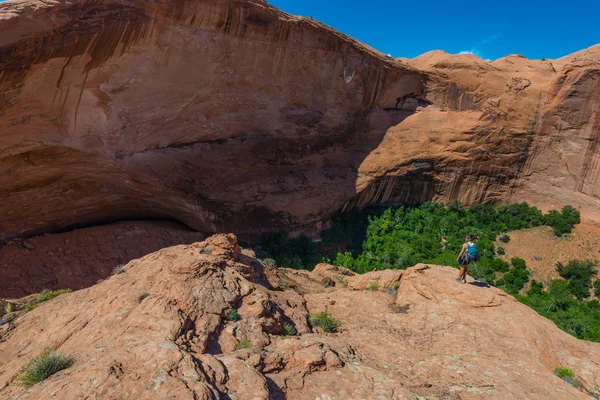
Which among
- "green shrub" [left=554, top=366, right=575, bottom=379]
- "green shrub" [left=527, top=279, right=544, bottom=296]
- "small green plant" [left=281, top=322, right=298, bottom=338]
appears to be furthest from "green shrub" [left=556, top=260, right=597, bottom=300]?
"small green plant" [left=281, top=322, right=298, bottom=338]

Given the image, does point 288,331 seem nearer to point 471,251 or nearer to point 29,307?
point 471,251

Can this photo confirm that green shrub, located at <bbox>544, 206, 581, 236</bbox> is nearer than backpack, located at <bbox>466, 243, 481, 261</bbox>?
No

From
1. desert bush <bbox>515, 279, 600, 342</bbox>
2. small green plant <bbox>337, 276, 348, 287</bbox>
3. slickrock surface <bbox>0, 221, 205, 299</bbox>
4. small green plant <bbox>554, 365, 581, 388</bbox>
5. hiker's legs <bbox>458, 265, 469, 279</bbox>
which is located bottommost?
slickrock surface <bbox>0, 221, 205, 299</bbox>

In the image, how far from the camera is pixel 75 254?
1319cm

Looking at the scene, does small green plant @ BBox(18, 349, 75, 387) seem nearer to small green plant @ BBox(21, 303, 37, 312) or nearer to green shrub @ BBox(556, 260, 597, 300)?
small green plant @ BBox(21, 303, 37, 312)

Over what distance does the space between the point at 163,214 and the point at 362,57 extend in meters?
11.9

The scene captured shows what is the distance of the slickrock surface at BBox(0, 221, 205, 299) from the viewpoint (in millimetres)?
12047

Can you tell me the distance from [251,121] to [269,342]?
1165 cm

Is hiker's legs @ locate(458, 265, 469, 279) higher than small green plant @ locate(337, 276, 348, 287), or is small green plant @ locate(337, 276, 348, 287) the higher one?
hiker's legs @ locate(458, 265, 469, 279)

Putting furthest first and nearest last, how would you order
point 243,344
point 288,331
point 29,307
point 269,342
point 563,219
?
1. point 563,219
2. point 29,307
3. point 288,331
4. point 269,342
5. point 243,344

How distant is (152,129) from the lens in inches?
522

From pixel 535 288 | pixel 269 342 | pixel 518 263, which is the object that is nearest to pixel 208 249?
pixel 269 342

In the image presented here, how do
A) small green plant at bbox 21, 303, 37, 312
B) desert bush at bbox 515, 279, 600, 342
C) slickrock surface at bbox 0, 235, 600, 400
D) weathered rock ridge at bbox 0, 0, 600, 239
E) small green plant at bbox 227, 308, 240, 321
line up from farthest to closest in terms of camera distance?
desert bush at bbox 515, 279, 600, 342
weathered rock ridge at bbox 0, 0, 600, 239
small green plant at bbox 21, 303, 37, 312
small green plant at bbox 227, 308, 240, 321
slickrock surface at bbox 0, 235, 600, 400

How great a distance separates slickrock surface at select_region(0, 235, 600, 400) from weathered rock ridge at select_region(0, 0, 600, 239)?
17.9ft
